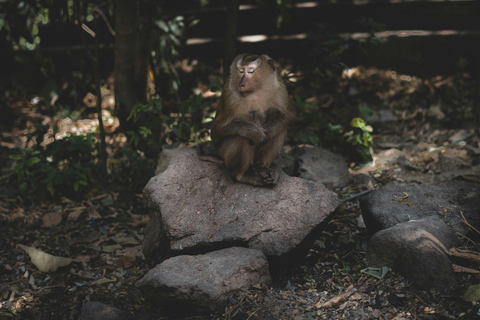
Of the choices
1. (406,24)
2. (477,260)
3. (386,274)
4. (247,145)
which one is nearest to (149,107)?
(247,145)

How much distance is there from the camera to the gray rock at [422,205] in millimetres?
3830

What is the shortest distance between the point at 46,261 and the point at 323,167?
9.44ft

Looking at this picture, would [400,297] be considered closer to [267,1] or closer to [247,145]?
[247,145]

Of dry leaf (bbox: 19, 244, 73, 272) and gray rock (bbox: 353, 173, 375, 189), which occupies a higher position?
gray rock (bbox: 353, 173, 375, 189)

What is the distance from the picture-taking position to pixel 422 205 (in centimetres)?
401

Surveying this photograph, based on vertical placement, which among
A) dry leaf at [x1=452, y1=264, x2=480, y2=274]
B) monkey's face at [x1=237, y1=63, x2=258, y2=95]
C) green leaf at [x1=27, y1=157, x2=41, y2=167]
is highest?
monkey's face at [x1=237, y1=63, x2=258, y2=95]

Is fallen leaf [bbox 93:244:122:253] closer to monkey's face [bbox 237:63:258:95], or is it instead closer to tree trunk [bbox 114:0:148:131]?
tree trunk [bbox 114:0:148:131]

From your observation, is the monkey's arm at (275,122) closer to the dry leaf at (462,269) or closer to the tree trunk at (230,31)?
the tree trunk at (230,31)

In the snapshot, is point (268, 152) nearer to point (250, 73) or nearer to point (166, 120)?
point (250, 73)

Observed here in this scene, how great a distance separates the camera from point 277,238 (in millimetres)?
3711

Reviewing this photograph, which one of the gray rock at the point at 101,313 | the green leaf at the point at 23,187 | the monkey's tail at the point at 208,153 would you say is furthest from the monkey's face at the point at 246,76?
the green leaf at the point at 23,187

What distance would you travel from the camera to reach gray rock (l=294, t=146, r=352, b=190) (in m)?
5.11

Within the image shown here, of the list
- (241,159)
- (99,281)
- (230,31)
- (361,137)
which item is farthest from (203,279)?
(361,137)

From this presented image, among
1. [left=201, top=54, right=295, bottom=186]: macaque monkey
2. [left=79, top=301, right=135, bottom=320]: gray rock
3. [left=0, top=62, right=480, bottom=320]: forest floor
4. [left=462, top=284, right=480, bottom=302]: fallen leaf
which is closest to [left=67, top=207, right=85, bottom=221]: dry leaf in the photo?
[left=0, top=62, right=480, bottom=320]: forest floor
